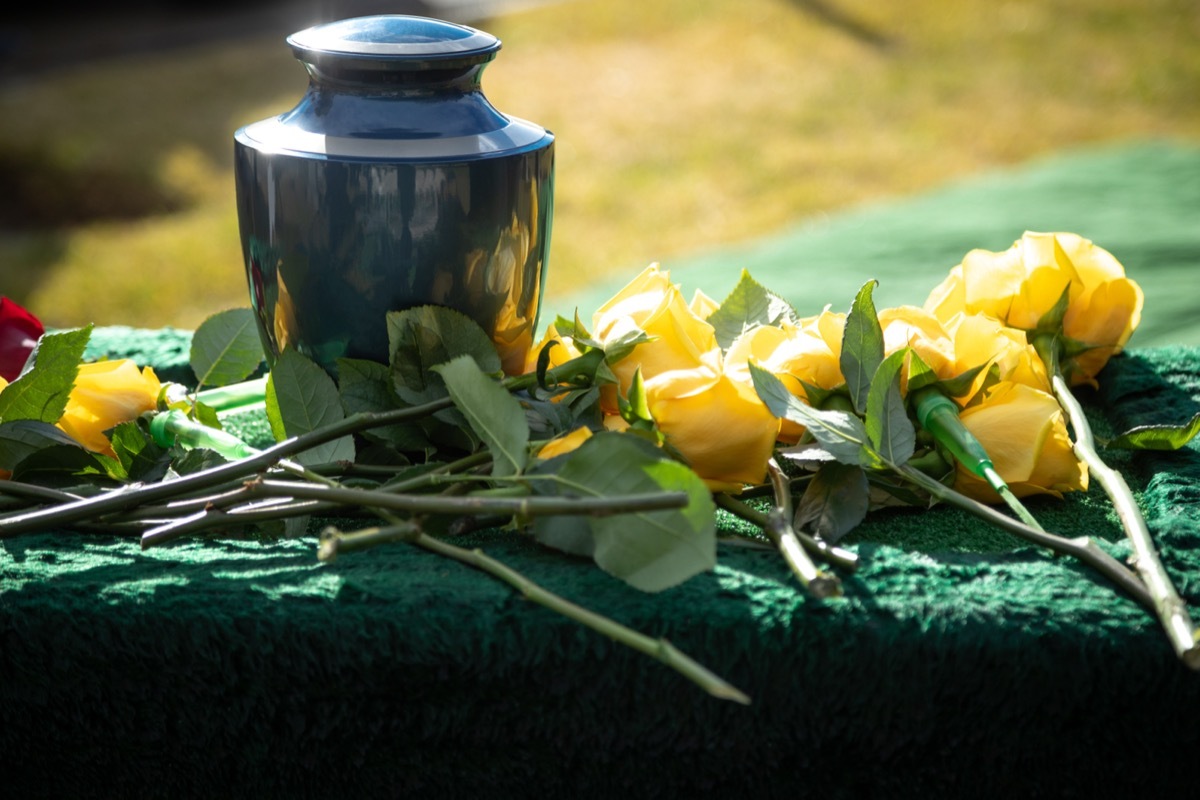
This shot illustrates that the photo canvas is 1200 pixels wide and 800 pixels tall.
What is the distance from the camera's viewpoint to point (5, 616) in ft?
1.83

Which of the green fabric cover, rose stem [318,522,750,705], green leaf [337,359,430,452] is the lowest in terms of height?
the green fabric cover

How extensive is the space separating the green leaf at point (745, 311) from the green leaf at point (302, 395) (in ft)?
0.81

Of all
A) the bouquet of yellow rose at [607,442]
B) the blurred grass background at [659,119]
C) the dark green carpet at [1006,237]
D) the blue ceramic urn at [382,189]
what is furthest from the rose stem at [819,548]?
the blurred grass background at [659,119]

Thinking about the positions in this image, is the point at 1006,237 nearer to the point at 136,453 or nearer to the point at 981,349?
the point at 981,349

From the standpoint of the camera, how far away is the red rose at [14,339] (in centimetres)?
77

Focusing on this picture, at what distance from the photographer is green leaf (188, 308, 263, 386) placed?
0.80 meters

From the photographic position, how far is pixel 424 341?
2.16 feet

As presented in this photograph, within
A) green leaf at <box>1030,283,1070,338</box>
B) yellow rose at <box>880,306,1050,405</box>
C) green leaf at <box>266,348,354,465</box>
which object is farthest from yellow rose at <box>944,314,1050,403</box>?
green leaf at <box>266,348,354,465</box>

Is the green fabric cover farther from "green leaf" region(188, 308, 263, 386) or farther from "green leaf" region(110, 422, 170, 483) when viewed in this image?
"green leaf" region(188, 308, 263, 386)

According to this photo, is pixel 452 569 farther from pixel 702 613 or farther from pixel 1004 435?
pixel 1004 435

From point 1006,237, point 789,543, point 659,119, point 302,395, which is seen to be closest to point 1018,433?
point 789,543

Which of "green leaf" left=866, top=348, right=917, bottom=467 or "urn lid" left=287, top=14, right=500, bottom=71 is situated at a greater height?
"urn lid" left=287, top=14, right=500, bottom=71

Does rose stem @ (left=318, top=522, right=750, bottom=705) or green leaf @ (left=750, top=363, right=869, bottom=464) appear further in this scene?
green leaf @ (left=750, top=363, right=869, bottom=464)

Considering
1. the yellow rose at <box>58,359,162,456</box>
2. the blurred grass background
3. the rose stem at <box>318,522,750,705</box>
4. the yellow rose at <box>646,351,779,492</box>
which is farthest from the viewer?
the blurred grass background
